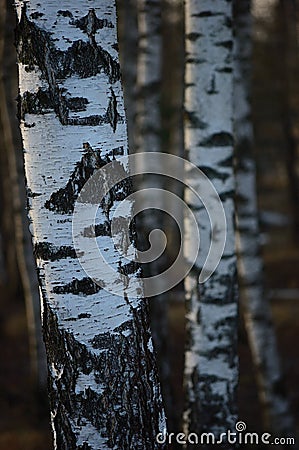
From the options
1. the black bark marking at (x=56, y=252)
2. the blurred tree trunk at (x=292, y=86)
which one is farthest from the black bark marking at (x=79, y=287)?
the blurred tree trunk at (x=292, y=86)

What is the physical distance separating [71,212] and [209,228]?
185cm

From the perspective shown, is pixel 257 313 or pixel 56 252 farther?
pixel 257 313

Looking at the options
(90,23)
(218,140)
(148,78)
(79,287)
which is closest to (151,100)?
(148,78)

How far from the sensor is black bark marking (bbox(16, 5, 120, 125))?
2584mm

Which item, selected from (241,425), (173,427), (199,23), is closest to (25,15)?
(199,23)

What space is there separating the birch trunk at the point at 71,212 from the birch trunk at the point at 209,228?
1.59m

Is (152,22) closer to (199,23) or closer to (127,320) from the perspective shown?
(199,23)

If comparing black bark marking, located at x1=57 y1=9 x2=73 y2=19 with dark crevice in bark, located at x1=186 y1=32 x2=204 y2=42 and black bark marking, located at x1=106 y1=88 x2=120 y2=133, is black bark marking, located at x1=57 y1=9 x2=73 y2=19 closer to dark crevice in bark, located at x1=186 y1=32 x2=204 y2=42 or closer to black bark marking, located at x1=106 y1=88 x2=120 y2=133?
black bark marking, located at x1=106 y1=88 x2=120 y2=133

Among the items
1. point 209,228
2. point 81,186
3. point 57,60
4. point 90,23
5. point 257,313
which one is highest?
point 90,23

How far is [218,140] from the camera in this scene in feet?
13.9

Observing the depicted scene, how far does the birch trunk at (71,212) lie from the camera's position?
2.59 m

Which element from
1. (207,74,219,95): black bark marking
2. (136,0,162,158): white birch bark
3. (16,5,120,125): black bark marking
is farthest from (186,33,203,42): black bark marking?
(136,0,162,158): white birch bark

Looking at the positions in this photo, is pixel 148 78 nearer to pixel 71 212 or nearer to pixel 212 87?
pixel 212 87

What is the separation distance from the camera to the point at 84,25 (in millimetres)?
2596
